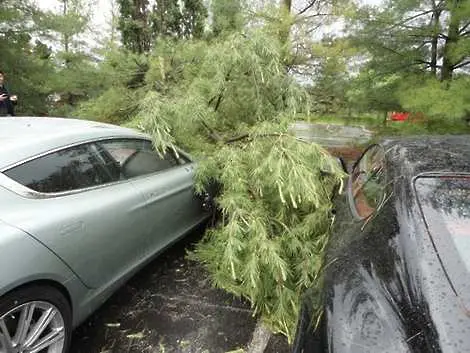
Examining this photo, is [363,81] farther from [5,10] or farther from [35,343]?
[5,10]

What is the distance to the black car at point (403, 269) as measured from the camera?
3.52ft

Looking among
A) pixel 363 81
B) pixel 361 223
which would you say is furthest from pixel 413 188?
pixel 363 81

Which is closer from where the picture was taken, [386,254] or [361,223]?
[386,254]

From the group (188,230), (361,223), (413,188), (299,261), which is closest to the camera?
(413,188)

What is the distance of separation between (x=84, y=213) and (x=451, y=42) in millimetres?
5080

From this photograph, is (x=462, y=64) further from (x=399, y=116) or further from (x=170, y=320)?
(x=170, y=320)

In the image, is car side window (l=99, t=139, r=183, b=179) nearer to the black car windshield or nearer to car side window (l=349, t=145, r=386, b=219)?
car side window (l=349, t=145, r=386, b=219)

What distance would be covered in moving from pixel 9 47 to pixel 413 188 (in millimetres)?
8432

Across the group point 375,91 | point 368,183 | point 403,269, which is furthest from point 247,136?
point 375,91

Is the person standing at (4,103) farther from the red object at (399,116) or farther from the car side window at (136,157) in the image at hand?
the red object at (399,116)

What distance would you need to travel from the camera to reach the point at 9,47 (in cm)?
718

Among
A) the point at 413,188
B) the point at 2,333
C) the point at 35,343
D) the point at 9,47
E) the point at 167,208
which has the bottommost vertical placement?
the point at 35,343

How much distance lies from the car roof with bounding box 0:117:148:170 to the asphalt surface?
49.1 inches

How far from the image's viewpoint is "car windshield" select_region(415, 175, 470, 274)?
4.05 feet
